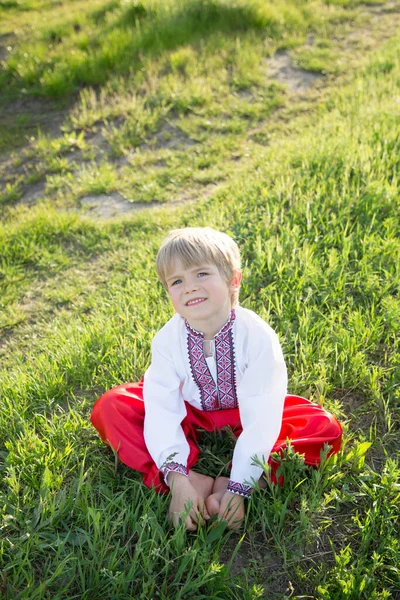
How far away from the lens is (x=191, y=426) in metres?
2.35

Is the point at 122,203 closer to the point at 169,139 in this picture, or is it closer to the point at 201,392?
the point at 169,139

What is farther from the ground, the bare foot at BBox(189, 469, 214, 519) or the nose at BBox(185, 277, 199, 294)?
the nose at BBox(185, 277, 199, 294)

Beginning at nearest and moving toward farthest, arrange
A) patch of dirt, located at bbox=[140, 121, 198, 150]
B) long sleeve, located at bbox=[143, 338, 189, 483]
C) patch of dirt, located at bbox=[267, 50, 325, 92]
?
long sleeve, located at bbox=[143, 338, 189, 483], patch of dirt, located at bbox=[140, 121, 198, 150], patch of dirt, located at bbox=[267, 50, 325, 92]

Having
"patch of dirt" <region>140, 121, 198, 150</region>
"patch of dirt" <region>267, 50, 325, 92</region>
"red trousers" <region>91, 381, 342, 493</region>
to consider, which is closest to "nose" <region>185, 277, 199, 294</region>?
"red trousers" <region>91, 381, 342, 493</region>

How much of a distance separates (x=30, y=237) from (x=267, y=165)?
1.95 metres

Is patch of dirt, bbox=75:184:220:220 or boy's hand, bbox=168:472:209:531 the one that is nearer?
boy's hand, bbox=168:472:209:531

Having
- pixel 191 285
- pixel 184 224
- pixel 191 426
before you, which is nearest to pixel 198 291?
pixel 191 285

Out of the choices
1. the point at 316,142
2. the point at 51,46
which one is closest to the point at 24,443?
the point at 316,142

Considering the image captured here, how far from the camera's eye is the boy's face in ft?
6.63

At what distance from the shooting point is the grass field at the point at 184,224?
75.4 inches

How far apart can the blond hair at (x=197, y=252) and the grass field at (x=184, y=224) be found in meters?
0.74

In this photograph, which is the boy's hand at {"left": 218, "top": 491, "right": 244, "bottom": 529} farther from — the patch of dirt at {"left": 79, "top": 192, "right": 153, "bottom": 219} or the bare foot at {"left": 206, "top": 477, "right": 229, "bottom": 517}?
the patch of dirt at {"left": 79, "top": 192, "right": 153, "bottom": 219}

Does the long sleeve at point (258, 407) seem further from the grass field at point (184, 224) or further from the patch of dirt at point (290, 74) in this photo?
the patch of dirt at point (290, 74)

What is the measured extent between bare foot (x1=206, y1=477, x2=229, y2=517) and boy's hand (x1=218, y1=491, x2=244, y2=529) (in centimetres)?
3
